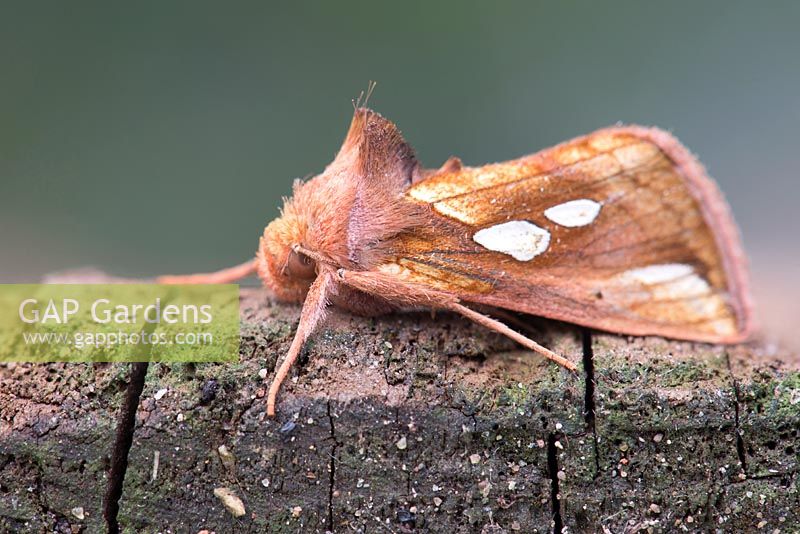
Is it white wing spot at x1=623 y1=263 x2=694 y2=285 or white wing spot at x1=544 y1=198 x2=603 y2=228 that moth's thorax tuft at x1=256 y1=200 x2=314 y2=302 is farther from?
white wing spot at x1=623 y1=263 x2=694 y2=285

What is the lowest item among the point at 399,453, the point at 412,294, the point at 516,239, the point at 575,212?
the point at 399,453

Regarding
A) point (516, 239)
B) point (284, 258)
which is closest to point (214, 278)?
point (284, 258)

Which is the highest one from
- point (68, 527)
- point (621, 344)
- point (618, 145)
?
point (618, 145)

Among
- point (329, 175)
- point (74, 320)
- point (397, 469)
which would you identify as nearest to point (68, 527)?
point (74, 320)

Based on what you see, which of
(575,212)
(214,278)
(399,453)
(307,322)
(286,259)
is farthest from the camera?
(214,278)

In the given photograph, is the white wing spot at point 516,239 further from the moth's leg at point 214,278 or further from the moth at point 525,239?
the moth's leg at point 214,278

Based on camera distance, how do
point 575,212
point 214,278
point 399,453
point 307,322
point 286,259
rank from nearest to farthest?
point 399,453 < point 307,322 < point 286,259 < point 575,212 < point 214,278

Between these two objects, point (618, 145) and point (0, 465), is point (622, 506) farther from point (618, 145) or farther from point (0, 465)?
point (0, 465)

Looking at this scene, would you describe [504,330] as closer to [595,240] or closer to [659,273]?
[595,240]

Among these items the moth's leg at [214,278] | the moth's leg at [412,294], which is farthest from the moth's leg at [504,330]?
the moth's leg at [214,278]
